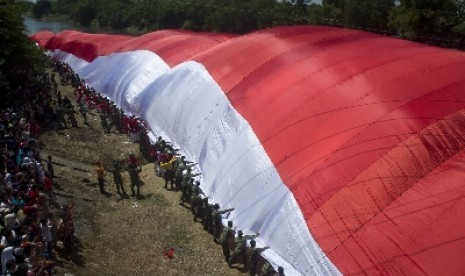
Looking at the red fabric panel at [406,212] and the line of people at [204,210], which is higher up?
the red fabric panel at [406,212]

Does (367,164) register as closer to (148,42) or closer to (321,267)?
(321,267)

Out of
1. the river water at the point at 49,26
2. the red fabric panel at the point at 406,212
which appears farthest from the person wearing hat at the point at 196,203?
the river water at the point at 49,26

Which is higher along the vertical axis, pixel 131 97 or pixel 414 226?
pixel 414 226

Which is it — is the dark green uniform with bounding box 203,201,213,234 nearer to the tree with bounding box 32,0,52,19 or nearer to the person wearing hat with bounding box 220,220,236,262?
the person wearing hat with bounding box 220,220,236,262

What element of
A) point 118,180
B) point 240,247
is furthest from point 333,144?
point 118,180

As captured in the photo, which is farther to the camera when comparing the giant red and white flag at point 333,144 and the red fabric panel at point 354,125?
the red fabric panel at point 354,125

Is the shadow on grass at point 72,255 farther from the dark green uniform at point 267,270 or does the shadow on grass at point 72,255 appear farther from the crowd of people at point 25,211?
the dark green uniform at point 267,270

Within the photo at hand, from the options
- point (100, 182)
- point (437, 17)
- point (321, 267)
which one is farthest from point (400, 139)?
point (437, 17)
